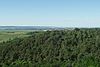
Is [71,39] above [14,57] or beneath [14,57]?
above

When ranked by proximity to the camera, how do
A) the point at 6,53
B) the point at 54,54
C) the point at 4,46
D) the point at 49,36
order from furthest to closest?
the point at 49,36 → the point at 4,46 → the point at 6,53 → the point at 54,54

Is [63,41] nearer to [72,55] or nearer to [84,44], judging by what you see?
[84,44]

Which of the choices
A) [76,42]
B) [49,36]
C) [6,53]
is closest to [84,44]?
[76,42]

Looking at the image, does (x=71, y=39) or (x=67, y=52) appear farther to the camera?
(x=71, y=39)

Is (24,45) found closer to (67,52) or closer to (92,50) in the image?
(67,52)

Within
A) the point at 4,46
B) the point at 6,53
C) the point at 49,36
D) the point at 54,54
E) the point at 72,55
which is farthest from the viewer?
the point at 49,36

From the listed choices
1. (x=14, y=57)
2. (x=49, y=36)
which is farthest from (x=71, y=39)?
(x=14, y=57)
